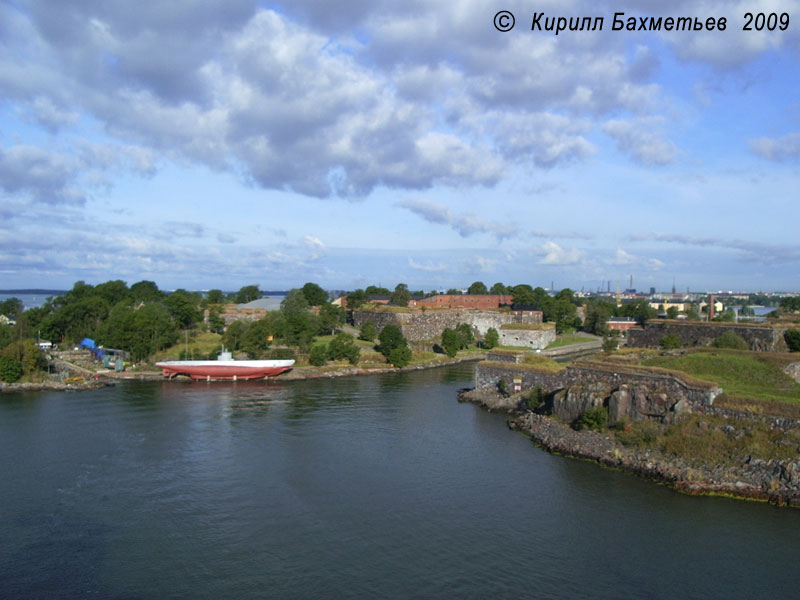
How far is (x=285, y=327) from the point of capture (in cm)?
4481

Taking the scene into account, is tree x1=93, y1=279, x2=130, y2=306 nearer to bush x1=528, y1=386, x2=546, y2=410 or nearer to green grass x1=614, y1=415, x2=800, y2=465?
bush x1=528, y1=386, x2=546, y2=410

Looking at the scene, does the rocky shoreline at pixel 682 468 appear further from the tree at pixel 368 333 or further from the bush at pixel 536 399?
the tree at pixel 368 333

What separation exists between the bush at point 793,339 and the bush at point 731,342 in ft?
6.37

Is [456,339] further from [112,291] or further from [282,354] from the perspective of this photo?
[112,291]

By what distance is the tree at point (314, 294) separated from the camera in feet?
243

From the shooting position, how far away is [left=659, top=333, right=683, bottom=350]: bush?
108 ft

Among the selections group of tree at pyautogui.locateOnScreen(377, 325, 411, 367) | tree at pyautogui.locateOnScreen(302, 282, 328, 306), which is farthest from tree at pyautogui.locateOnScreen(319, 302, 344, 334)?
tree at pyautogui.locateOnScreen(302, 282, 328, 306)

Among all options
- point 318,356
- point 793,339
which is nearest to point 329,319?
point 318,356

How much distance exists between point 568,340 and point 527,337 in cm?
704

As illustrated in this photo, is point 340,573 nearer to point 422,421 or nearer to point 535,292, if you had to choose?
point 422,421

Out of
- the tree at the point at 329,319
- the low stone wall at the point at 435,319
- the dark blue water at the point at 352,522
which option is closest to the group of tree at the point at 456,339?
the low stone wall at the point at 435,319

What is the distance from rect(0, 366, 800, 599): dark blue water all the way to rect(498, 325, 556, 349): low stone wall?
32.9 metres

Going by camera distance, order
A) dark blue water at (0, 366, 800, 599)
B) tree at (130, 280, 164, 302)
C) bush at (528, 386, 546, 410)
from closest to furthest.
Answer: dark blue water at (0, 366, 800, 599), bush at (528, 386, 546, 410), tree at (130, 280, 164, 302)

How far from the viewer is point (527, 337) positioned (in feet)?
182
